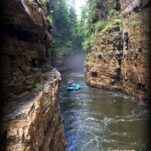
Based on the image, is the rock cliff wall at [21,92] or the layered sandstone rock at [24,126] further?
the rock cliff wall at [21,92]

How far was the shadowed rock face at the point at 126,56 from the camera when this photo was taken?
17125 mm

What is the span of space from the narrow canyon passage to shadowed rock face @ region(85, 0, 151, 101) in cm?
135

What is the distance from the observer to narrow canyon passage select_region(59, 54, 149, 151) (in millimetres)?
11570

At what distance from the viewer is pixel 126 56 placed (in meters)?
21.0

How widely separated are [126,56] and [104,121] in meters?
8.07

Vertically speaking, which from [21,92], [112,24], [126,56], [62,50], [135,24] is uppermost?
[112,24]

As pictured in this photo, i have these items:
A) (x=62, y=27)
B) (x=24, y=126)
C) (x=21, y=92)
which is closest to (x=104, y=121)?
(x=21, y=92)

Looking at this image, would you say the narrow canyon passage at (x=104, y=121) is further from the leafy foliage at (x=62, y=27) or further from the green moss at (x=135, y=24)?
the leafy foliage at (x=62, y=27)

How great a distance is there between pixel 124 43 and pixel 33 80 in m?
14.6

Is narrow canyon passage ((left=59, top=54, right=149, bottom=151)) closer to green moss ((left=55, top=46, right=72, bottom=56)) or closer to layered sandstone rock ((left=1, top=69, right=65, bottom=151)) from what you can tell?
layered sandstone rock ((left=1, top=69, right=65, bottom=151))

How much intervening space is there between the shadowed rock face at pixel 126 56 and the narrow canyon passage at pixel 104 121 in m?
1.35

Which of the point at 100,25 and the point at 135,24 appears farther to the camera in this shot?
the point at 100,25

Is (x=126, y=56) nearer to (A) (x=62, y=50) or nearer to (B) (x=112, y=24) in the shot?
(B) (x=112, y=24)

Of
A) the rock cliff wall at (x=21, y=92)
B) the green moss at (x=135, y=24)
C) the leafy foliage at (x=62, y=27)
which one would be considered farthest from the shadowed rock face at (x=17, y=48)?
the leafy foliage at (x=62, y=27)
